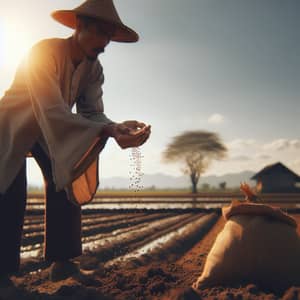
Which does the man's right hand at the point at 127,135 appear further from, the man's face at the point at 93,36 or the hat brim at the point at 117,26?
the hat brim at the point at 117,26

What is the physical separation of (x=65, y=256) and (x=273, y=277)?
52.9 inches

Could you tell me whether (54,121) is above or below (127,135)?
above

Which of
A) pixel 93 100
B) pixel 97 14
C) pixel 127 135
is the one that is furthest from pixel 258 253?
pixel 97 14

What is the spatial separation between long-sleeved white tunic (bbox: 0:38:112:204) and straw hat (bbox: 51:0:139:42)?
7.4 inches

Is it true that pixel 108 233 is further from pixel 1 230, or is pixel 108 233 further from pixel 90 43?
pixel 90 43

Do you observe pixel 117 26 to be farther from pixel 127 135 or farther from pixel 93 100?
pixel 127 135

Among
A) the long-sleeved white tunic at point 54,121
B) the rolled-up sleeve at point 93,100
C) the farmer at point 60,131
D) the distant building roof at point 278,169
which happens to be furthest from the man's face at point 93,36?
the distant building roof at point 278,169

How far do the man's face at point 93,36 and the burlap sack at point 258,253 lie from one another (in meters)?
1.33

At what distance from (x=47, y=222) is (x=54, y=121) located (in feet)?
2.74

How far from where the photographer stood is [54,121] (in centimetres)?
212

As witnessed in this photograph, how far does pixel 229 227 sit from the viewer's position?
2.30 metres

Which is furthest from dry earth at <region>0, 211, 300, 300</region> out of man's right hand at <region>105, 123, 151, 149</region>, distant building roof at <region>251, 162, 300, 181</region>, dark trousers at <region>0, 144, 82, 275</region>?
distant building roof at <region>251, 162, 300, 181</region>

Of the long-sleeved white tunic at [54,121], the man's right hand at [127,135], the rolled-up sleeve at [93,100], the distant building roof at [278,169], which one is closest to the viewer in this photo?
the man's right hand at [127,135]

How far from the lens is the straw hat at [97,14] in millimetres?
2279
